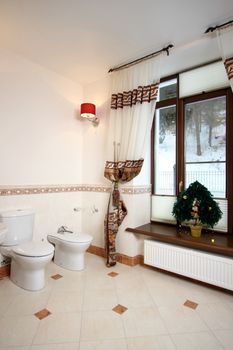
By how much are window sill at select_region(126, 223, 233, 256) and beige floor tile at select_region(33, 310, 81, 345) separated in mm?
1130

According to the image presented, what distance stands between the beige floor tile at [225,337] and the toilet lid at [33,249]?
1.56 meters

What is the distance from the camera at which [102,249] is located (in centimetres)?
299

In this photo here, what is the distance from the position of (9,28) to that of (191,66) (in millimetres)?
2046

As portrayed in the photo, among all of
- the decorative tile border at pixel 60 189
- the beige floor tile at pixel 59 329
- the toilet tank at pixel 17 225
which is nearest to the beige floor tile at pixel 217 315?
the beige floor tile at pixel 59 329

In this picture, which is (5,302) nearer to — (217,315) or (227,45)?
(217,315)

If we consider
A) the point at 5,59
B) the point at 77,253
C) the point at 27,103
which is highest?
the point at 5,59

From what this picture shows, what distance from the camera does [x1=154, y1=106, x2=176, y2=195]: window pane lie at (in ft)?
9.23

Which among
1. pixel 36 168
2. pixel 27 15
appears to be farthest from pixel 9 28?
pixel 36 168

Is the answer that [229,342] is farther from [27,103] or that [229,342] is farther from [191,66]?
[27,103]

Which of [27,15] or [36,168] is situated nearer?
[27,15]

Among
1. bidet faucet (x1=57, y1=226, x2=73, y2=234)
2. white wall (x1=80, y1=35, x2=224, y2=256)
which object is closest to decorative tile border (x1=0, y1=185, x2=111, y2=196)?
white wall (x1=80, y1=35, x2=224, y2=256)

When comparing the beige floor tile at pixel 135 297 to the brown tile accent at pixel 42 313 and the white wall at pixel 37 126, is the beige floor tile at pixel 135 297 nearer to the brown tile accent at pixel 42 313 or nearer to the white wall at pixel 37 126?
the brown tile accent at pixel 42 313

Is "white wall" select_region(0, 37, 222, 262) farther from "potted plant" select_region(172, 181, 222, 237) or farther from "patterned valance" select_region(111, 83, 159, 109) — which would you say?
"potted plant" select_region(172, 181, 222, 237)

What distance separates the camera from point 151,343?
1.44 meters
